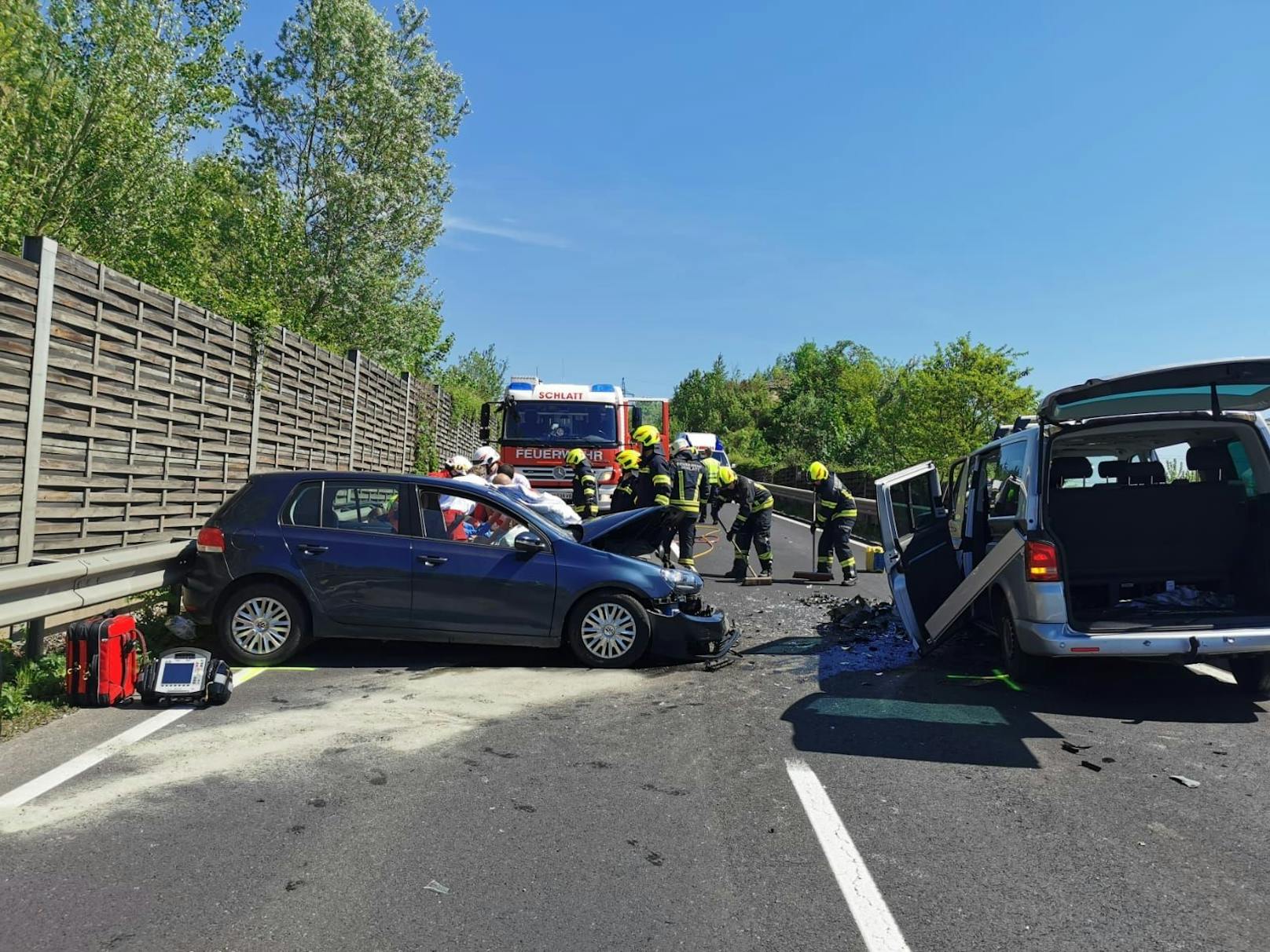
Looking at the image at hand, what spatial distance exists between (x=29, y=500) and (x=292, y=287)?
1527 cm

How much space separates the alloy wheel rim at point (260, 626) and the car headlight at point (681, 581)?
2.94 metres

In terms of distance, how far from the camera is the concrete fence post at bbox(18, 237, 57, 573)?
22.5 ft

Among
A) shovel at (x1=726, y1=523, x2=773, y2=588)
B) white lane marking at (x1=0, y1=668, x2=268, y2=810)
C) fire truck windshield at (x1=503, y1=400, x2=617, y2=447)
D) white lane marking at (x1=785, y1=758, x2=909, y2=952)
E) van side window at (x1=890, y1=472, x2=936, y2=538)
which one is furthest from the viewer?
fire truck windshield at (x1=503, y1=400, x2=617, y2=447)

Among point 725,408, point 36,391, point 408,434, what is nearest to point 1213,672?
point 36,391

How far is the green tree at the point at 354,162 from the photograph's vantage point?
2197 centimetres

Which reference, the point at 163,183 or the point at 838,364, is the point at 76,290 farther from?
the point at 838,364

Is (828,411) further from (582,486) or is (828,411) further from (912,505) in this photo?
(912,505)

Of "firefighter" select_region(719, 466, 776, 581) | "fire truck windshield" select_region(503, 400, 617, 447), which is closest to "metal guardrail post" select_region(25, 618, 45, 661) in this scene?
"firefighter" select_region(719, 466, 776, 581)

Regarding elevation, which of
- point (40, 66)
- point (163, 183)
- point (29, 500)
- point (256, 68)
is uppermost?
point (256, 68)

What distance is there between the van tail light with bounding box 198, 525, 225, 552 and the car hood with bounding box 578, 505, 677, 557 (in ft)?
9.19

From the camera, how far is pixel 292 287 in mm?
21141

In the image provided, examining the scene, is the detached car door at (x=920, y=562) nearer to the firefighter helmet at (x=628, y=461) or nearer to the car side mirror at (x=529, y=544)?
the car side mirror at (x=529, y=544)

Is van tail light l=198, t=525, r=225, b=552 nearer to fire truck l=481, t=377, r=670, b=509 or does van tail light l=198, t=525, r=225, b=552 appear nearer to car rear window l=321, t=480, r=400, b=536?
car rear window l=321, t=480, r=400, b=536

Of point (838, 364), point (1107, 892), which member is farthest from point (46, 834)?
point (838, 364)
